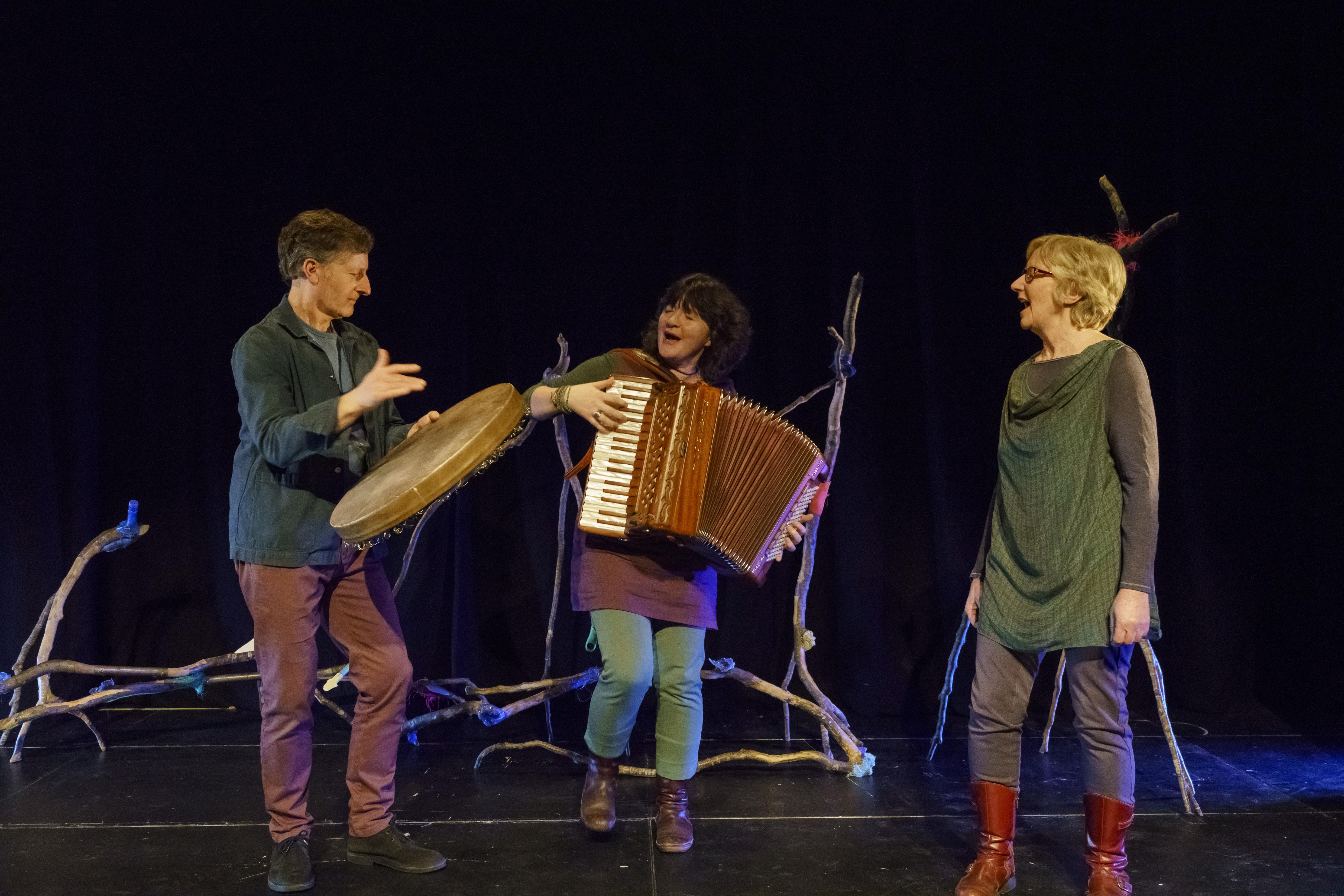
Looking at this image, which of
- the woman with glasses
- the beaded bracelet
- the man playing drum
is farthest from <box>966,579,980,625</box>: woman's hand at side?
the man playing drum

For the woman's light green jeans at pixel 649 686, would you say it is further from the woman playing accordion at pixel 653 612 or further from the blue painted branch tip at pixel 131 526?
the blue painted branch tip at pixel 131 526

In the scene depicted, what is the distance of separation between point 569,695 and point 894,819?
6.20ft

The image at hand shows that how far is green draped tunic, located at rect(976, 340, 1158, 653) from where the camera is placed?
2.54 meters

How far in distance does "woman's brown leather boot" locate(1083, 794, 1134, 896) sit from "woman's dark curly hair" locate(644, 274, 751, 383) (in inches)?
61.0

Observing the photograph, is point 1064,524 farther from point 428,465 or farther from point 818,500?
point 428,465

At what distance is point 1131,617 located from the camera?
2.45 meters

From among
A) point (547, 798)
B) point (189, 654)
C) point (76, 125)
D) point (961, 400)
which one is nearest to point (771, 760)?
point (547, 798)

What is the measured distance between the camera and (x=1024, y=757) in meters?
3.95

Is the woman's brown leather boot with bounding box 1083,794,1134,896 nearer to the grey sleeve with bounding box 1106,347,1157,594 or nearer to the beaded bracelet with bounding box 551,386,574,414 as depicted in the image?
the grey sleeve with bounding box 1106,347,1157,594

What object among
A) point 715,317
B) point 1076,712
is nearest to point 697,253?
point 715,317

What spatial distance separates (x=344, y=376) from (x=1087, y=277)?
2.00 m

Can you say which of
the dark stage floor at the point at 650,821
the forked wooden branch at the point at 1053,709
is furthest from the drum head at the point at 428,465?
the forked wooden branch at the point at 1053,709

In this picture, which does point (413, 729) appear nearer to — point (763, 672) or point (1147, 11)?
point (763, 672)

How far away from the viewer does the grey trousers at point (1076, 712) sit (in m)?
2.55
